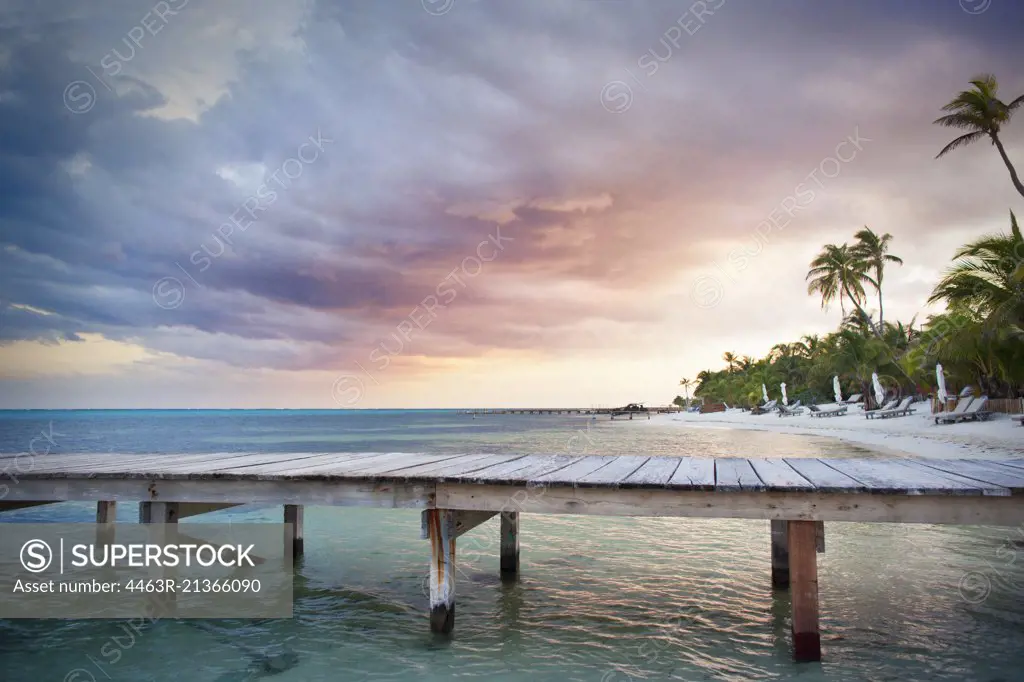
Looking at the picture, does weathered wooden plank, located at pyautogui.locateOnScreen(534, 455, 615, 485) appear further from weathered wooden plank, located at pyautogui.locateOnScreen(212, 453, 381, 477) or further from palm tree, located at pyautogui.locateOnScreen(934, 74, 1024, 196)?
palm tree, located at pyautogui.locateOnScreen(934, 74, 1024, 196)

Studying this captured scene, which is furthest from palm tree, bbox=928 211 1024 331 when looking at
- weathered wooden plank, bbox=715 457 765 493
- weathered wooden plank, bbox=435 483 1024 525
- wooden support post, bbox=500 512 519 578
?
wooden support post, bbox=500 512 519 578

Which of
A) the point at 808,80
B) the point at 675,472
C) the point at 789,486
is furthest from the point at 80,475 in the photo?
the point at 808,80

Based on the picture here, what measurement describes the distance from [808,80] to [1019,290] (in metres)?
10.3

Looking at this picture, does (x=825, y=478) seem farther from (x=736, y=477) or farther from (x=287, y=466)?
(x=287, y=466)

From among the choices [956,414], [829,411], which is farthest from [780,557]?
[829,411]

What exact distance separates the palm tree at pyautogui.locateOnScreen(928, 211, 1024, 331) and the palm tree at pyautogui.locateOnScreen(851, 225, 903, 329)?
94.5 feet

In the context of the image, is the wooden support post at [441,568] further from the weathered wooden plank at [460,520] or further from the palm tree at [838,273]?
the palm tree at [838,273]

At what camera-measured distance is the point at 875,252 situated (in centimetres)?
4938

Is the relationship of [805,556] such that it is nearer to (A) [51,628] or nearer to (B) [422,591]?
(B) [422,591]

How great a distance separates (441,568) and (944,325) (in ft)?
120

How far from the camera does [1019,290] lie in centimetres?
1981

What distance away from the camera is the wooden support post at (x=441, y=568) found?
573cm

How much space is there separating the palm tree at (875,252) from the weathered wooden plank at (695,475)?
164ft

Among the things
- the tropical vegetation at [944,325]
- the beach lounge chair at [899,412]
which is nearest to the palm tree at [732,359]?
the tropical vegetation at [944,325]
